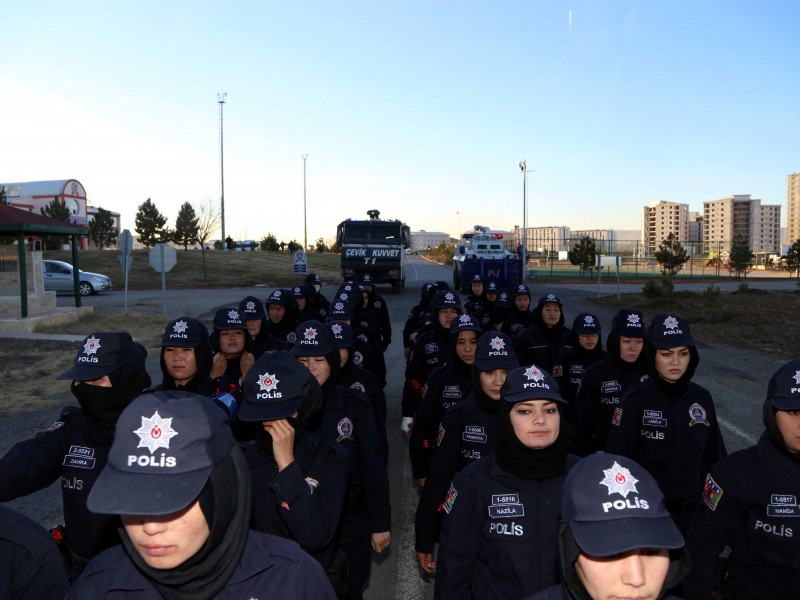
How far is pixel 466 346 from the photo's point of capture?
511 cm

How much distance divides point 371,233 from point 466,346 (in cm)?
2351

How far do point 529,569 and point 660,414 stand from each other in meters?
1.76

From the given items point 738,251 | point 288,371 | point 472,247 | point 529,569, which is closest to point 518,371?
point 529,569

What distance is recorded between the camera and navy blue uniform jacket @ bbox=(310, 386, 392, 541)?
3.50m

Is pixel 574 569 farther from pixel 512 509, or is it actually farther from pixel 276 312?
pixel 276 312

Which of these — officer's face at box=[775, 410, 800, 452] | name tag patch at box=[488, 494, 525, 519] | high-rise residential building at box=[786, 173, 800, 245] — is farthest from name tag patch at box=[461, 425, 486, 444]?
high-rise residential building at box=[786, 173, 800, 245]

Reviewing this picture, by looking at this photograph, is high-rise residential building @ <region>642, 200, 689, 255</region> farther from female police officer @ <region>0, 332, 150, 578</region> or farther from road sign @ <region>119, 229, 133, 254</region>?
female police officer @ <region>0, 332, 150, 578</region>

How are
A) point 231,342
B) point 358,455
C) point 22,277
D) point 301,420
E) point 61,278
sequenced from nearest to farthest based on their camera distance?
point 301,420, point 358,455, point 231,342, point 22,277, point 61,278

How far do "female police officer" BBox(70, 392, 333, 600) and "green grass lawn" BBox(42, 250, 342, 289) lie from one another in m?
39.1

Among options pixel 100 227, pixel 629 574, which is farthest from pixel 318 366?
pixel 100 227

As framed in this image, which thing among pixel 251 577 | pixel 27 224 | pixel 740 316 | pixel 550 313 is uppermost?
pixel 27 224

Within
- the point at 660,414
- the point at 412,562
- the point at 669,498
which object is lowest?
the point at 412,562

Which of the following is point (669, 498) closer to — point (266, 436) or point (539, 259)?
point (266, 436)

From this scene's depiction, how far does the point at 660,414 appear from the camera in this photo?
3928 mm
